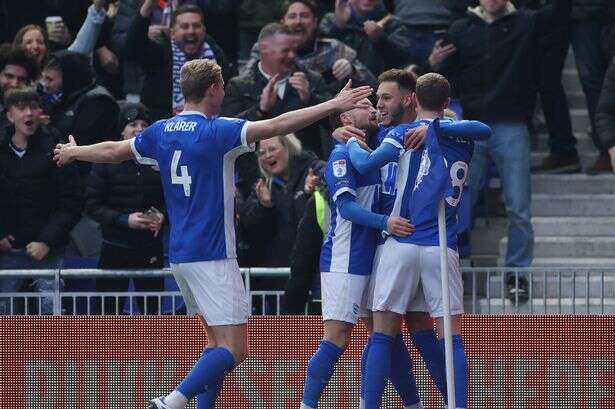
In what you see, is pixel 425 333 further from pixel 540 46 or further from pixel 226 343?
pixel 540 46

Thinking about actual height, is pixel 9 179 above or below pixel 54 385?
above

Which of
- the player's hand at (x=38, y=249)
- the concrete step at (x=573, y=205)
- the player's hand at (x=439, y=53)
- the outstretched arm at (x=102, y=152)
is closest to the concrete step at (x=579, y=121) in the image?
the concrete step at (x=573, y=205)

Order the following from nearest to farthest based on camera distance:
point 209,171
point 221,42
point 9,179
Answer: point 209,171 → point 9,179 → point 221,42

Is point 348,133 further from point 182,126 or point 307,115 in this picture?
point 182,126

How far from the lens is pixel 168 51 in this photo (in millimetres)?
16953

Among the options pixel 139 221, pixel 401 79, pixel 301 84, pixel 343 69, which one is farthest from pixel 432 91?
pixel 343 69

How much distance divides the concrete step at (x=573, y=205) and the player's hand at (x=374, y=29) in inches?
89.7

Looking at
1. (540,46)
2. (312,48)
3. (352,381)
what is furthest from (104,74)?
(352,381)

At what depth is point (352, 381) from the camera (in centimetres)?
1373

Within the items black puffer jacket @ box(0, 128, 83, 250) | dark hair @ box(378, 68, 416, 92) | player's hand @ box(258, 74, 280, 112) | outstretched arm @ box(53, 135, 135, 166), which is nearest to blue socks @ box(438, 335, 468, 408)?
dark hair @ box(378, 68, 416, 92)

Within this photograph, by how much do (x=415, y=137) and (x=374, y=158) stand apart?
0.31 metres

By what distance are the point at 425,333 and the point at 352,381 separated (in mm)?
1367

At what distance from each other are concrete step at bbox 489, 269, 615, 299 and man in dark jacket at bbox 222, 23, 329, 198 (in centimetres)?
225

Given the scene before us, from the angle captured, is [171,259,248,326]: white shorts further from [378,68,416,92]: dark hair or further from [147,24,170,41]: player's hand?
[147,24,170,41]: player's hand
